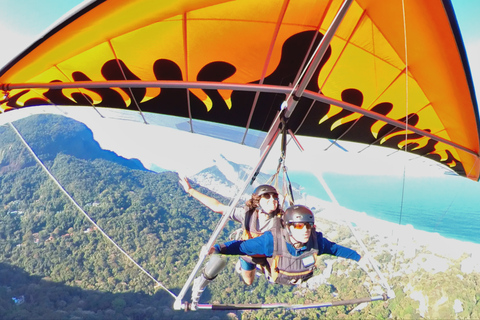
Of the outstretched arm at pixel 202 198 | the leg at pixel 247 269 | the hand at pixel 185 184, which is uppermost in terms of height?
the hand at pixel 185 184

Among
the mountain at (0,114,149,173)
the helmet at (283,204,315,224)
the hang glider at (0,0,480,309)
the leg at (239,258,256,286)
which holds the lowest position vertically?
the leg at (239,258,256,286)

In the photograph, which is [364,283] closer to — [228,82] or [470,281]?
[470,281]

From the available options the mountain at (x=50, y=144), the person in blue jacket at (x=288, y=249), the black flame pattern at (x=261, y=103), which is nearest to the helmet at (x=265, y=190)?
the person in blue jacket at (x=288, y=249)

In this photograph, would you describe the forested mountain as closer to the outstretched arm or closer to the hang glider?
the outstretched arm

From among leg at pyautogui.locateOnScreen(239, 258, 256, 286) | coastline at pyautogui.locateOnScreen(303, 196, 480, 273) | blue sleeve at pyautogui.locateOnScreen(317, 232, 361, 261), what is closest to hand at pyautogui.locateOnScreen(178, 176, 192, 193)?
leg at pyautogui.locateOnScreen(239, 258, 256, 286)

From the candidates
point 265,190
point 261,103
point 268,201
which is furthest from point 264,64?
point 268,201

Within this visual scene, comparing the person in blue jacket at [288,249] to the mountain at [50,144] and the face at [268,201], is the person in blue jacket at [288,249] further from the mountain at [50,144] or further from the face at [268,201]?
the mountain at [50,144]
